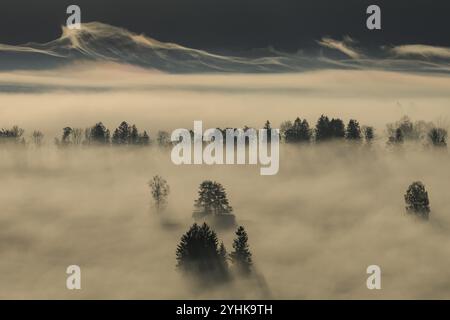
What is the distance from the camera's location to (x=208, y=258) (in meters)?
172

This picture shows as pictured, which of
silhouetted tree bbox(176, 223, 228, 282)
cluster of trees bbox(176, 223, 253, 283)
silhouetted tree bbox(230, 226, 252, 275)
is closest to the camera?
silhouetted tree bbox(176, 223, 228, 282)

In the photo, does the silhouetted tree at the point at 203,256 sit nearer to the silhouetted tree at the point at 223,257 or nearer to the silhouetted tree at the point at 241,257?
the silhouetted tree at the point at 223,257

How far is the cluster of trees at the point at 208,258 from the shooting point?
17075 cm

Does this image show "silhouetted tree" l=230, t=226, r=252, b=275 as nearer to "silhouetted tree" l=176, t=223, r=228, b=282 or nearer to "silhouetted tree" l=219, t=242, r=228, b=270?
"silhouetted tree" l=219, t=242, r=228, b=270

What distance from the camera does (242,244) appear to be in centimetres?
18350

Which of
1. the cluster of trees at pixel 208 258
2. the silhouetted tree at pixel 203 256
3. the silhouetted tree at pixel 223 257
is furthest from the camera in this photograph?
the silhouetted tree at pixel 223 257

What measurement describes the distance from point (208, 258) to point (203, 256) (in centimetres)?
150

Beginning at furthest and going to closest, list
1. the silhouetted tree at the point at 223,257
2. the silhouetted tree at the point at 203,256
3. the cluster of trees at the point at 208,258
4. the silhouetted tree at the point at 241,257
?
the silhouetted tree at the point at 241,257 → the silhouetted tree at the point at 223,257 → the cluster of trees at the point at 208,258 → the silhouetted tree at the point at 203,256

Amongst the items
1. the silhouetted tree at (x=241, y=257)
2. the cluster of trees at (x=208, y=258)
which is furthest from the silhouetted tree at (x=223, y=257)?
the silhouetted tree at (x=241, y=257)

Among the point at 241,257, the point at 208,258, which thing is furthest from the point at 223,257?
the point at 241,257

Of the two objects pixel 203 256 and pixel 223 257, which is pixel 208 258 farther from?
pixel 223 257

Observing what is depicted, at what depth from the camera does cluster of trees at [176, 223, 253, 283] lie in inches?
6722

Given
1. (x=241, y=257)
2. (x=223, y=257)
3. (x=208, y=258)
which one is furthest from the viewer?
(x=241, y=257)

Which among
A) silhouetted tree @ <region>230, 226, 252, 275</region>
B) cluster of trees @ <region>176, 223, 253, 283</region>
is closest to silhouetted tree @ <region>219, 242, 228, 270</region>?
cluster of trees @ <region>176, 223, 253, 283</region>
